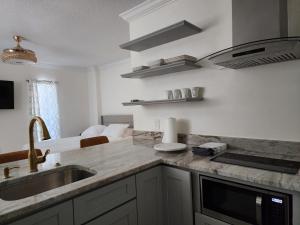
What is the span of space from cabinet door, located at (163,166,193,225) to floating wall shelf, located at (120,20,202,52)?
1.16m

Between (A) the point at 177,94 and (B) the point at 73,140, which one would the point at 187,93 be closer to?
(A) the point at 177,94

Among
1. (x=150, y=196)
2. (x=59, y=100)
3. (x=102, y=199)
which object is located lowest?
(x=150, y=196)

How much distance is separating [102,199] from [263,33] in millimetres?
1375

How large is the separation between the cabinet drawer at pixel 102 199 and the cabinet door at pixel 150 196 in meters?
0.07

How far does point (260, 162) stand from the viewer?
1299 mm

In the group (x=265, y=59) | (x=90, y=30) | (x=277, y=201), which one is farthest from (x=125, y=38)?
(x=277, y=201)

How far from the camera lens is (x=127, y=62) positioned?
4.82 meters

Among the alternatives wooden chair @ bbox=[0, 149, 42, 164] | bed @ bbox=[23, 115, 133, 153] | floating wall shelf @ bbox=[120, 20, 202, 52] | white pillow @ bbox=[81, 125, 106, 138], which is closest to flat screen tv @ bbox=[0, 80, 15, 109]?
bed @ bbox=[23, 115, 133, 153]

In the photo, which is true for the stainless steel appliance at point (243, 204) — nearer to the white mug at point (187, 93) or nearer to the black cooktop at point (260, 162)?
the black cooktop at point (260, 162)

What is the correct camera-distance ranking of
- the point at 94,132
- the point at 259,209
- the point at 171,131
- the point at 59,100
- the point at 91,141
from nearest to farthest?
the point at 259,209, the point at 171,131, the point at 91,141, the point at 94,132, the point at 59,100

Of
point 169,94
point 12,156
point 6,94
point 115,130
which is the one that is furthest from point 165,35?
point 6,94

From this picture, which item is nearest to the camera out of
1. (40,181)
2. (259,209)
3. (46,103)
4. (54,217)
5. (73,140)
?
(54,217)

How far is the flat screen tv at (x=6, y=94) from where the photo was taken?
164 inches

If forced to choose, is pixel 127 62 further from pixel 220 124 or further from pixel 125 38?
pixel 220 124
